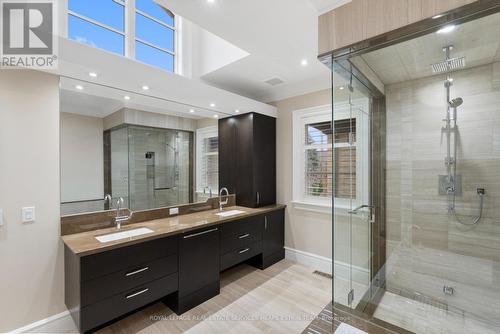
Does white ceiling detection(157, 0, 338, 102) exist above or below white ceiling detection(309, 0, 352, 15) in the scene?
above

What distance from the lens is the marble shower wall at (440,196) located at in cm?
206

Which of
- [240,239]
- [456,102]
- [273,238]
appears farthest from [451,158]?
[240,239]

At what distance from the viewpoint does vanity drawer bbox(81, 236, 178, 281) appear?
1690 mm

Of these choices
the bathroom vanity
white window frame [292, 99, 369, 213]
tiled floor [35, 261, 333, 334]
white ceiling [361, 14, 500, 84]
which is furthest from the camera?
white window frame [292, 99, 369, 213]

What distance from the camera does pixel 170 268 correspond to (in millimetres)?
2160

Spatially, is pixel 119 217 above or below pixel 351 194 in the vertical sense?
below

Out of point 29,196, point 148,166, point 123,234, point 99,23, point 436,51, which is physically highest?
point 99,23

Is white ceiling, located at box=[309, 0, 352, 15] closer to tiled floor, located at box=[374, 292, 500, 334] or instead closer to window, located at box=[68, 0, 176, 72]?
window, located at box=[68, 0, 176, 72]

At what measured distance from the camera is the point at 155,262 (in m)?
2.05

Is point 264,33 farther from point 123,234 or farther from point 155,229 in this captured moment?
point 123,234

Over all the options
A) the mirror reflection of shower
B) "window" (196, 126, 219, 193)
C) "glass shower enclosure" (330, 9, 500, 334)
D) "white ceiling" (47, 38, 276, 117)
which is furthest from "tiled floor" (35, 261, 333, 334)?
"white ceiling" (47, 38, 276, 117)

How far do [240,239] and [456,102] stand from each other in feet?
8.95

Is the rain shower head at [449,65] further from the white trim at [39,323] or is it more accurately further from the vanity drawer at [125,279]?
the white trim at [39,323]

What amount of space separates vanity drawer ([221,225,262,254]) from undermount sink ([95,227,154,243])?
891 millimetres
